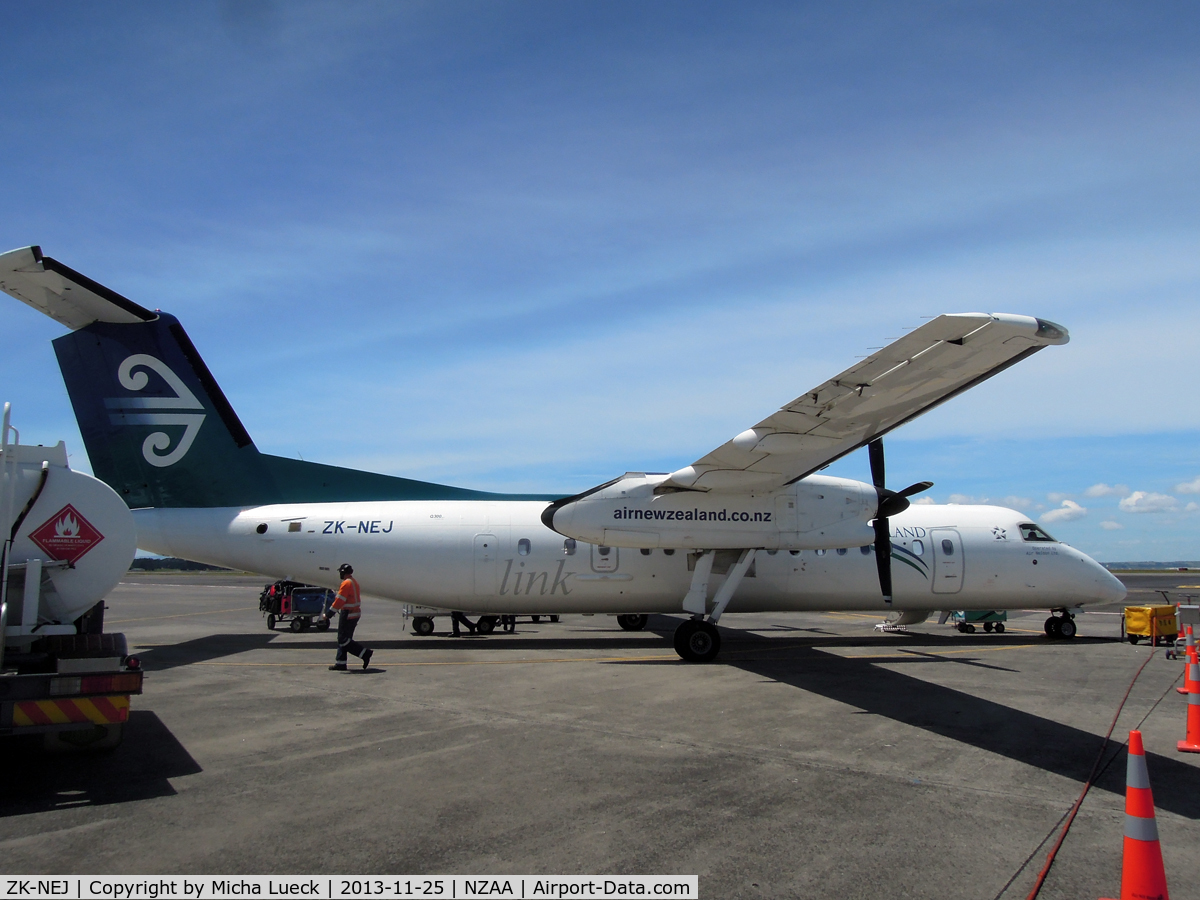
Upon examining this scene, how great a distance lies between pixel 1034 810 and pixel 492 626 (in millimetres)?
14375

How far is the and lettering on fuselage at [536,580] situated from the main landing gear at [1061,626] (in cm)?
1162

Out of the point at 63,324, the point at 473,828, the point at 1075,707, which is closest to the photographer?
the point at 473,828

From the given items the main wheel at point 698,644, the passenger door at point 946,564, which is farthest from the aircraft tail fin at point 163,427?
the passenger door at point 946,564

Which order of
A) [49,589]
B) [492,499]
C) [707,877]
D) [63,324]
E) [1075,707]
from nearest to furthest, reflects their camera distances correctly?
[707,877]
[49,589]
[1075,707]
[63,324]
[492,499]

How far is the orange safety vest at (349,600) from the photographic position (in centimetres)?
1247

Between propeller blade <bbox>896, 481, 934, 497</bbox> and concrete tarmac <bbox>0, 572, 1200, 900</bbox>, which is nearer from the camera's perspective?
concrete tarmac <bbox>0, 572, 1200, 900</bbox>

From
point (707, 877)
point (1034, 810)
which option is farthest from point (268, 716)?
point (1034, 810)

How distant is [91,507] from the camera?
6902 mm

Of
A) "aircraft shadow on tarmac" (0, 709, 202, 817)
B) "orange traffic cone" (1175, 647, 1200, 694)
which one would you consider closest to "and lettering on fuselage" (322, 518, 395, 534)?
"aircraft shadow on tarmac" (0, 709, 202, 817)

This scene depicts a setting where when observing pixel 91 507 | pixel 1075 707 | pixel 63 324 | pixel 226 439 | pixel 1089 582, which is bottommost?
pixel 1075 707

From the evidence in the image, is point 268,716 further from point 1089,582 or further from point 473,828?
point 1089,582

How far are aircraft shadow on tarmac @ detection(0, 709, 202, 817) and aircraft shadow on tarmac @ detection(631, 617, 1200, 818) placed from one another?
302 inches

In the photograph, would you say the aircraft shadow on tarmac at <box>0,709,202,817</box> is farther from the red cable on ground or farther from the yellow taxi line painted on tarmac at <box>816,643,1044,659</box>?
the yellow taxi line painted on tarmac at <box>816,643,1044,659</box>

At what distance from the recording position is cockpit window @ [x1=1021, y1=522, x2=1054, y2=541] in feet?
56.0
